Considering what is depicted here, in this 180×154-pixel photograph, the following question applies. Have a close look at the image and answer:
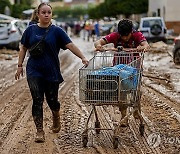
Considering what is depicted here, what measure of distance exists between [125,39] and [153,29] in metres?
25.8

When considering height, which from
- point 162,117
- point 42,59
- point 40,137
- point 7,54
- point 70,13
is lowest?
point 70,13

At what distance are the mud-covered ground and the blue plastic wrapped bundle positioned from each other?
80 centimetres

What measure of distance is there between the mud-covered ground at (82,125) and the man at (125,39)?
548 millimetres

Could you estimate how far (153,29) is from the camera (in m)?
33.5

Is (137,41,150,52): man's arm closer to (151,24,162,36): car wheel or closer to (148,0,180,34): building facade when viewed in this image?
(151,24,162,36): car wheel

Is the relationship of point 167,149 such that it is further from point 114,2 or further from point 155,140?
point 114,2

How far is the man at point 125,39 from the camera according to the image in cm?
775

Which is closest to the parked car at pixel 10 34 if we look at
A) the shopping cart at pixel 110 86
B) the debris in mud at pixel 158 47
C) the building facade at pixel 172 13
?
the debris in mud at pixel 158 47

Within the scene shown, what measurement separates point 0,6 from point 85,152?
1672 inches

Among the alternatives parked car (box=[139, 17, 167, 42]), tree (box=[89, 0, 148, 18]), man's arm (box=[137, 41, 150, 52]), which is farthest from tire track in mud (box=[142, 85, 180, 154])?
tree (box=[89, 0, 148, 18])

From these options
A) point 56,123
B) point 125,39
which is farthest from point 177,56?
point 56,123

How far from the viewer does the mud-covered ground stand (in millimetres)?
7176

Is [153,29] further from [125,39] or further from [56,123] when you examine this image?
[56,123]

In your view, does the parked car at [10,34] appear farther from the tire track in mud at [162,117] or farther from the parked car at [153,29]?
the tire track in mud at [162,117]
